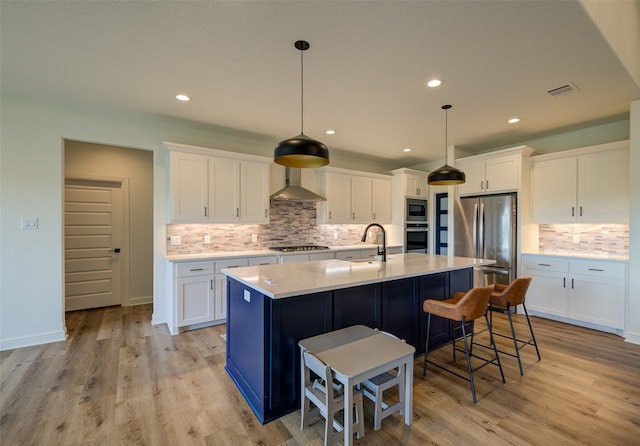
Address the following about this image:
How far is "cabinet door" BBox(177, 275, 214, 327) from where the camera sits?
3506 millimetres

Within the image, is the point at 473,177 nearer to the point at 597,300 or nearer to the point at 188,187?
the point at 597,300

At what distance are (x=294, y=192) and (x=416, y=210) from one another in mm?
2695

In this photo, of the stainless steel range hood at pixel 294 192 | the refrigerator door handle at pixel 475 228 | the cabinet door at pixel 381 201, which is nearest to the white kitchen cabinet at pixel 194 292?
the stainless steel range hood at pixel 294 192

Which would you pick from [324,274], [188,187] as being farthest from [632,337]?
[188,187]

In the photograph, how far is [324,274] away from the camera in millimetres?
2408

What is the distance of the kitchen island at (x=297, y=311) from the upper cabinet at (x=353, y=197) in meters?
2.32

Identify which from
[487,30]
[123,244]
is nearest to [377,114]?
[487,30]

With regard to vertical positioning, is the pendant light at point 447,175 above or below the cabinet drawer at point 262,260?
above

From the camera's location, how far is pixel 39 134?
323 cm

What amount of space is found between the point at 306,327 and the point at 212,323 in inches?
90.8

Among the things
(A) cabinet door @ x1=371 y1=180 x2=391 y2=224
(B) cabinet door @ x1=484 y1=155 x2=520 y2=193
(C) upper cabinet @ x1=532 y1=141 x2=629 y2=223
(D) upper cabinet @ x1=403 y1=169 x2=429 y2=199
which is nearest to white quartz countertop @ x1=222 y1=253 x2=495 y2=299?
(B) cabinet door @ x1=484 y1=155 x2=520 y2=193

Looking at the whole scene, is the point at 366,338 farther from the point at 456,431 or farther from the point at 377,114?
the point at 377,114

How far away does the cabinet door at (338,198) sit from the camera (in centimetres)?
516

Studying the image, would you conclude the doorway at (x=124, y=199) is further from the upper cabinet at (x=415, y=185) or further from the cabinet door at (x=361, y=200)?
the upper cabinet at (x=415, y=185)
